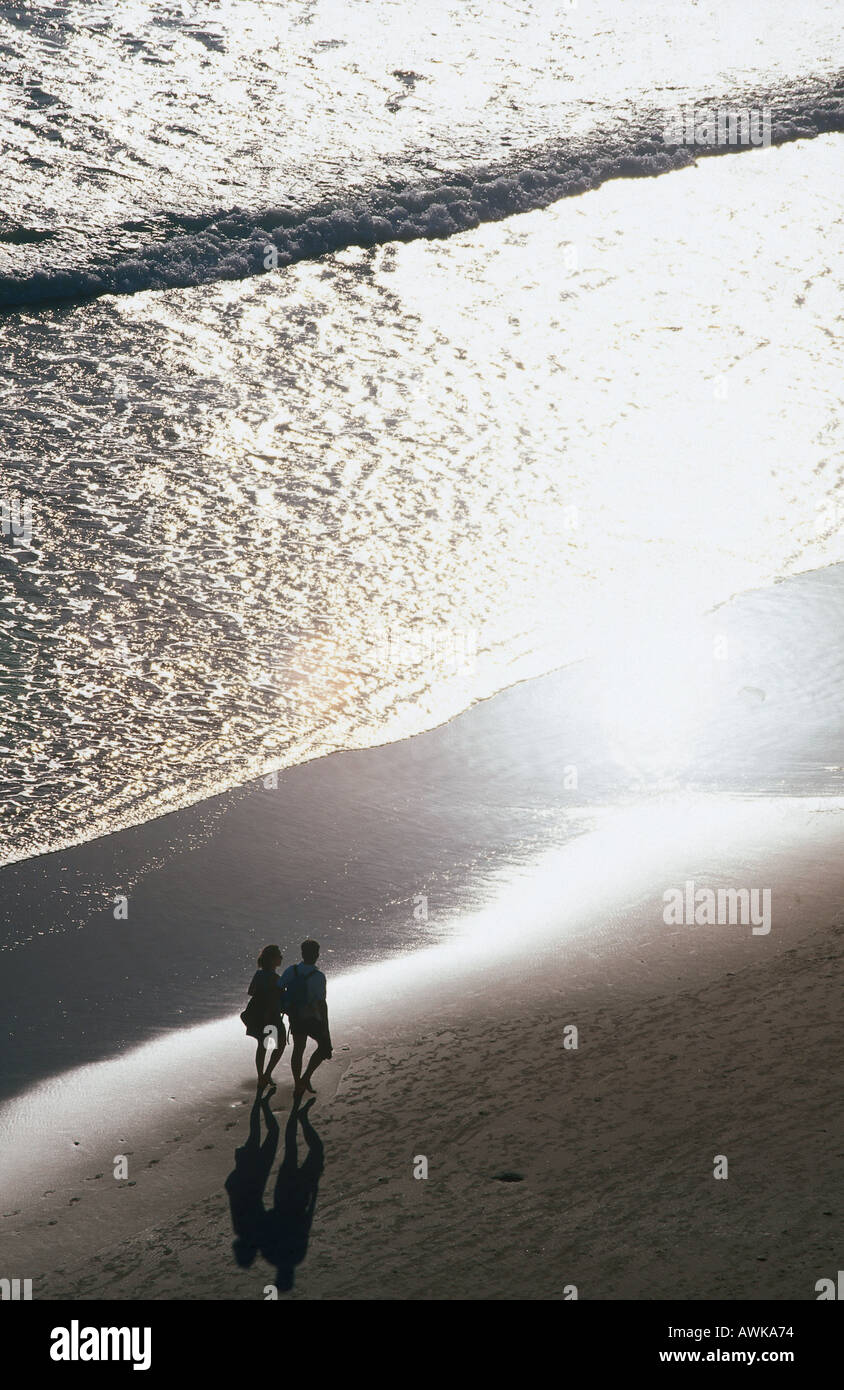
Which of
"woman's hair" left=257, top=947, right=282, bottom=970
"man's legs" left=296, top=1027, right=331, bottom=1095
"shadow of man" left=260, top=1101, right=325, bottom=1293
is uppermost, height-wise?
"woman's hair" left=257, top=947, right=282, bottom=970

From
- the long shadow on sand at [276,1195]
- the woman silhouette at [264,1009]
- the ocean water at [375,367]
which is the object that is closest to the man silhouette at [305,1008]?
the woman silhouette at [264,1009]

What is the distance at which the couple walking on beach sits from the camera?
9102 millimetres

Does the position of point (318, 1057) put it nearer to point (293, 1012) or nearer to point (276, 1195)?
point (293, 1012)

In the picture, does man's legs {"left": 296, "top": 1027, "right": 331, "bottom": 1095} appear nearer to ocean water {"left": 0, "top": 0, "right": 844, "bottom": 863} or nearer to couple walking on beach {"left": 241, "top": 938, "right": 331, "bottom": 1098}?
couple walking on beach {"left": 241, "top": 938, "right": 331, "bottom": 1098}

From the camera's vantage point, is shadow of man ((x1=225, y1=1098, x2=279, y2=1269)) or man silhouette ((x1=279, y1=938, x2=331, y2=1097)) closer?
shadow of man ((x1=225, y1=1098, x2=279, y2=1269))

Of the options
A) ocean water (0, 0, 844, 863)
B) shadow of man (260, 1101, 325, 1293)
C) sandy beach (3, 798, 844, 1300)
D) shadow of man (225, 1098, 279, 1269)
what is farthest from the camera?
ocean water (0, 0, 844, 863)

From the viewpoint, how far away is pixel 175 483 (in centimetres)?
2112

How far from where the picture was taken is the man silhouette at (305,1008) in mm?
9094

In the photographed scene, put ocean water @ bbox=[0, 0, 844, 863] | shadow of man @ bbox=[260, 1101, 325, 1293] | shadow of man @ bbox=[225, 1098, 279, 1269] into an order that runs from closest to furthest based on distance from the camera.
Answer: shadow of man @ bbox=[260, 1101, 325, 1293]
shadow of man @ bbox=[225, 1098, 279, 1269]
ocean water @ bbox=[0, 0, 844, 863]

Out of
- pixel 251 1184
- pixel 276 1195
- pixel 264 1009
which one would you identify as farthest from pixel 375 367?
pixel 276 1195

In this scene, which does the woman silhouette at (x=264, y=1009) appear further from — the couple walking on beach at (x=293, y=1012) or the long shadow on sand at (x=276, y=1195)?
the long shadow on sand at (x=276, y=1195)

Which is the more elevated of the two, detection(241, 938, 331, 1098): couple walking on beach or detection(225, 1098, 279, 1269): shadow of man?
detection(241, 938, 331, 1098): couple walking on beach

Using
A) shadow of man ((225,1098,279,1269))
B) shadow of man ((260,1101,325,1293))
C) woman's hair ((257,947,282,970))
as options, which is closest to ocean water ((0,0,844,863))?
woman's hair ((257,947,282,970))

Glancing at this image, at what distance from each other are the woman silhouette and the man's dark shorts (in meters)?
0.23
